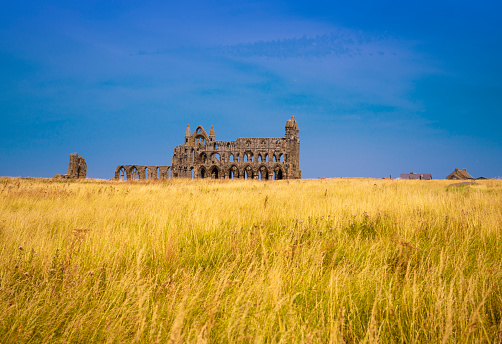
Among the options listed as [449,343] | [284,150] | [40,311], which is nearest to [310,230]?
[449,343]

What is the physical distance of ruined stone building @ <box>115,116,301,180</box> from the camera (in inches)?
1902

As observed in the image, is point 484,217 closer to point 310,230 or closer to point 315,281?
point 310,230

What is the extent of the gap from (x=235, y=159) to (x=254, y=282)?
155ft

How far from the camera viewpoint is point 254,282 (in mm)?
2592

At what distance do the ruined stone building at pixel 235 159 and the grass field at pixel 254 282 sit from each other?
4219 centimetres

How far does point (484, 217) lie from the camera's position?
5352 millimetres

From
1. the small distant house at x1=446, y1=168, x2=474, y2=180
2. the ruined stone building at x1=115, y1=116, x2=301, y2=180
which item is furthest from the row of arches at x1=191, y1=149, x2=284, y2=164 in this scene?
the small distant house at x1=446, y1=168, x2=474, y2=180

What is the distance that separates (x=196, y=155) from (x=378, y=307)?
5022cm

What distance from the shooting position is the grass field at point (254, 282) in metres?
1.99

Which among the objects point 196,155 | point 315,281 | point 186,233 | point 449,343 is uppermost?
point 196,155

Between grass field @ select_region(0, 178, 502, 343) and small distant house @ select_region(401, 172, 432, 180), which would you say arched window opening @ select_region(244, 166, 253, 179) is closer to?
small distant house @ select_region(401, 172, 432, 180)

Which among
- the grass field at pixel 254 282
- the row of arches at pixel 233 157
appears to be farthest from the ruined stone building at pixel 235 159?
the grass field at pixel 254 282

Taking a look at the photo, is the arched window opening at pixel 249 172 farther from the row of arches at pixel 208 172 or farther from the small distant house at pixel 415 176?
the small distant house at pixel 415 176

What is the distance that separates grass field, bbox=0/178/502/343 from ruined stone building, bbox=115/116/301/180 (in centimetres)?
4219
